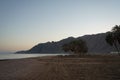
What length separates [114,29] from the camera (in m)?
76.0

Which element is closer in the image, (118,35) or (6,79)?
(6,79)

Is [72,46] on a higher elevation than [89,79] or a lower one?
higher

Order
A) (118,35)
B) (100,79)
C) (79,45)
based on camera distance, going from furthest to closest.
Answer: (79,45)
(118,35)
(100,79)

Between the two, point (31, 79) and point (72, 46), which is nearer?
point (31, 79)

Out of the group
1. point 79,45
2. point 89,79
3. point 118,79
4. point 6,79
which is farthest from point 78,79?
point 79,45

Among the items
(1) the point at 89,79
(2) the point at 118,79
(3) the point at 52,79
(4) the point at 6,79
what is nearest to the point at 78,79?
(1) the point at 89,79

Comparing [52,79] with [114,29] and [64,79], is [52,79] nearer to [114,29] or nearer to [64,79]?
[64,79]

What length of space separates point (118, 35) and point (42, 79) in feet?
199

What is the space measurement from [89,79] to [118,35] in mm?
59541

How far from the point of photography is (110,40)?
78750 mm

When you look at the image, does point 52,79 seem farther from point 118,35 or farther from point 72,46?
point 72,46

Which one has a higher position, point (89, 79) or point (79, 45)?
point (79, 45)

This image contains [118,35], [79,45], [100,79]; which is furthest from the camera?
[79,45]

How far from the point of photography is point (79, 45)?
134000mm
